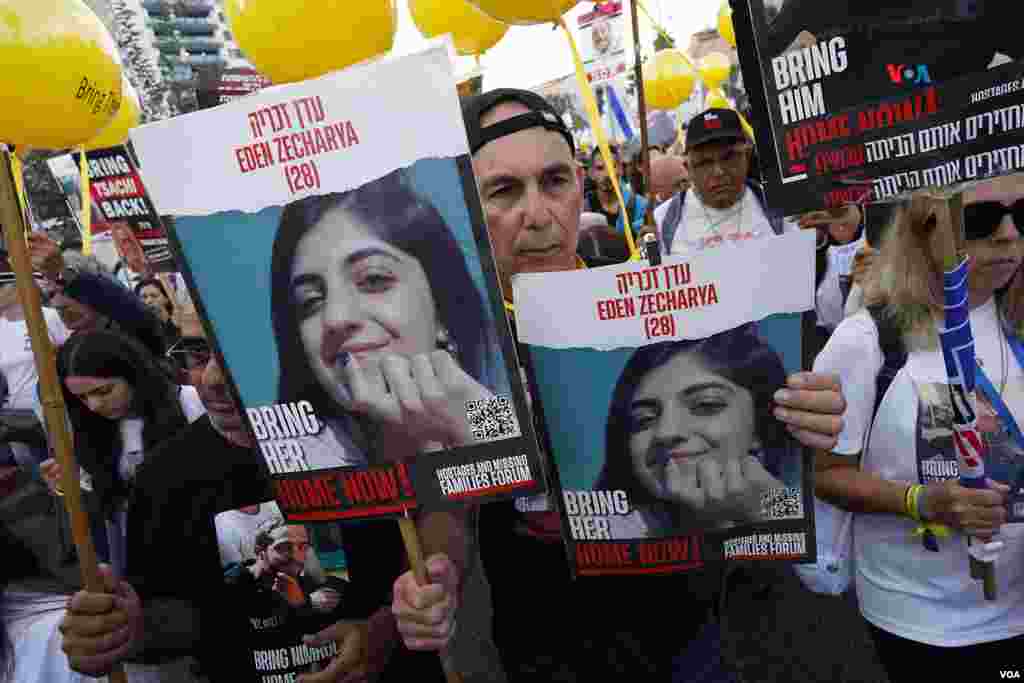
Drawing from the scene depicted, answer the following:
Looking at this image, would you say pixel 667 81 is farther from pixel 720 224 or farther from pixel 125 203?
pixel 125 203

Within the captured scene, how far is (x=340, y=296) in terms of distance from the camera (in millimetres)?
1427

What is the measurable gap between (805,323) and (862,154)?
40 cm

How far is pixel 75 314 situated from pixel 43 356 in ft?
6.85

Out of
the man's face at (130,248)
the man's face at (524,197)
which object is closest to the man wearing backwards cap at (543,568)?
the man's face at (524,197)

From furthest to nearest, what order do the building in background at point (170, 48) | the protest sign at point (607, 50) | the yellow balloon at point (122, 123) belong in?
the building in background at point (170, 48) < the protest sign at point (607, 50) < the yellow balloon at point (122, 123)

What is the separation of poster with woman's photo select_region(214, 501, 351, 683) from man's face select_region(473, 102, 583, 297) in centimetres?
84

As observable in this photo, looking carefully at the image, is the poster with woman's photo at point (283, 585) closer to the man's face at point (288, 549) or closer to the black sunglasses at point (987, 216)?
the man's face at point (288, 549)

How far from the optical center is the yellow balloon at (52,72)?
64.9 inches

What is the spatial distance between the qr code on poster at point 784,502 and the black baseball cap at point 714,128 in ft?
9.05


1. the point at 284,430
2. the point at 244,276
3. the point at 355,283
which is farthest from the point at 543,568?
the point at 244,276

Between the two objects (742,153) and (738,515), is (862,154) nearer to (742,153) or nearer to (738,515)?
(738,515)

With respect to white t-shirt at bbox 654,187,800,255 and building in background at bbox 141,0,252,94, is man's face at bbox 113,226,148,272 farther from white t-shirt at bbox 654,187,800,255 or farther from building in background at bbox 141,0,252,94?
building in background at bbox 141,0,252,94

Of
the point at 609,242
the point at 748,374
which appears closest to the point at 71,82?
the point at 748,374

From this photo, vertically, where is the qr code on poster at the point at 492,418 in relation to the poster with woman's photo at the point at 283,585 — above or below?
above
